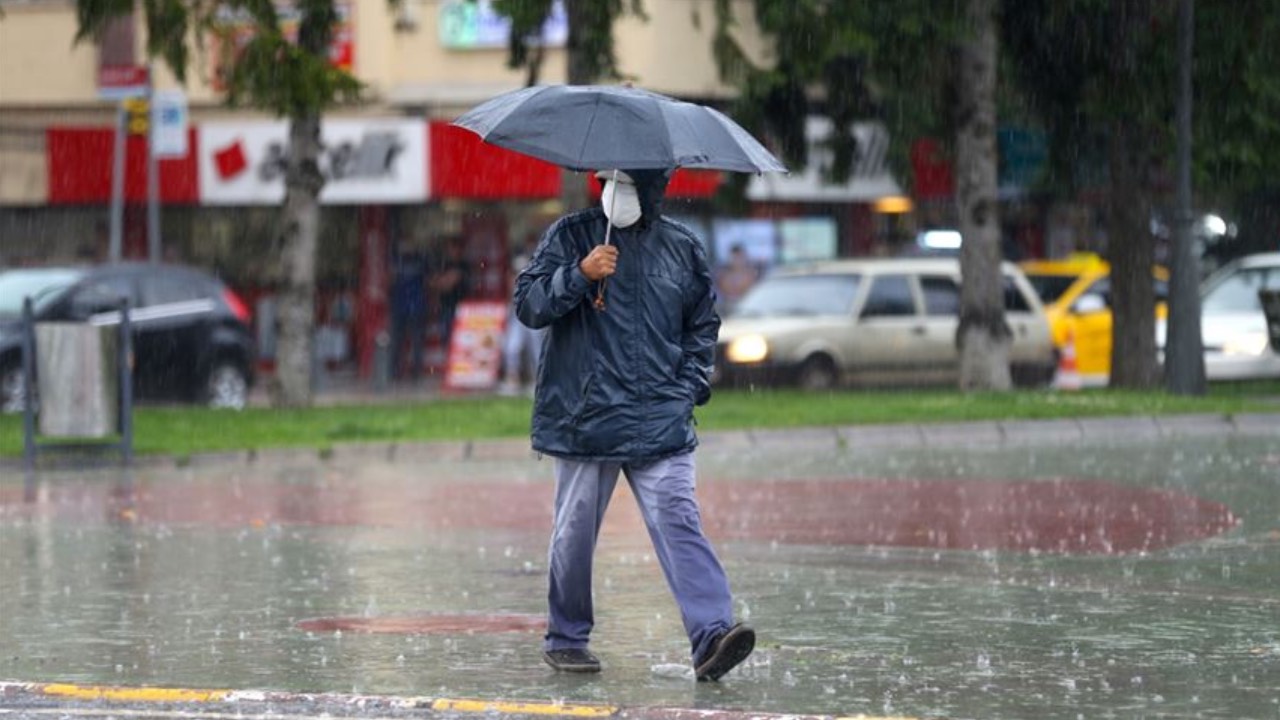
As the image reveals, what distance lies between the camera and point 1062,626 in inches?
372

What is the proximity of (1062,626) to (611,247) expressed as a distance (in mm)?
2506

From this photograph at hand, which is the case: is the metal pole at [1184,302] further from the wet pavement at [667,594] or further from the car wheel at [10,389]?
the car wheel at [10,389]

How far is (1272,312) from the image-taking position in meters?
25.5

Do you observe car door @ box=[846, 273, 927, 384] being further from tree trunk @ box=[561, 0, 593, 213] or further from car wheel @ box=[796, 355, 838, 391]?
tree trunk @ box=[561, 0, 593, 213]

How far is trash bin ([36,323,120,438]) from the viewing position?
18.5 meters

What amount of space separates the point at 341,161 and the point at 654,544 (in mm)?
29544

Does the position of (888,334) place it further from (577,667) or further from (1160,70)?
(577,667)

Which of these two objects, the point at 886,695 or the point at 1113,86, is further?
the point at 1113,86

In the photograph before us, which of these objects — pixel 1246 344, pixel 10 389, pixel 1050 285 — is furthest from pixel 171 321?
pixel 1246 344

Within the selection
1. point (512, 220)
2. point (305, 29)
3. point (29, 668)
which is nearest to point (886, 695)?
point (29, 668)

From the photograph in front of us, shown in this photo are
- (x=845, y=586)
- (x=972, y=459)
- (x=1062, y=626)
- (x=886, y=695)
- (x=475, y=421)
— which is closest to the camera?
(x=886, y=695)

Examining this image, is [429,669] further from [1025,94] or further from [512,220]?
[512,220]

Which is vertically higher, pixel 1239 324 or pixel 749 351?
pixel 1239 324

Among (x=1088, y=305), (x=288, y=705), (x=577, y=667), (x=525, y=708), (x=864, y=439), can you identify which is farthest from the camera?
(x=1088, y=305)
